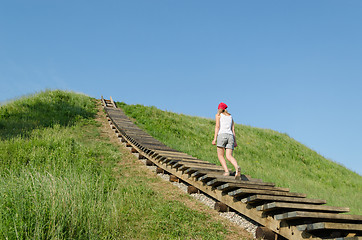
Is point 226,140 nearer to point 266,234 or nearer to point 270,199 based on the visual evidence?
point 270,199

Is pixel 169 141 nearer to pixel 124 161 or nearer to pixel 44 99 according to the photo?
pixel 124 161

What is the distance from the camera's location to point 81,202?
466 centimetres

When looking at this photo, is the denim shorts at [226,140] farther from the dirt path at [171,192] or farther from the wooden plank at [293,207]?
the wooden plank at [293,207]

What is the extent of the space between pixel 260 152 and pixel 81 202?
14869 mm

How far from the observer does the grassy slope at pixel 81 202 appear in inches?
154

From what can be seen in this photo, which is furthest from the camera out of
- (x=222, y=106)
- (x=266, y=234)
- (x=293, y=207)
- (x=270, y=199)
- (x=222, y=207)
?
(x=222, y=106)

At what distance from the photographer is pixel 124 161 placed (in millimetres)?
10094

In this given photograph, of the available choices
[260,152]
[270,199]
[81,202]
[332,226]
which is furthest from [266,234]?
[260,152]

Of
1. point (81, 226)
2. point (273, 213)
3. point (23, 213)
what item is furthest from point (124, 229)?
point (273, 213)

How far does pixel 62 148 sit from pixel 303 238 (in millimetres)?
8475

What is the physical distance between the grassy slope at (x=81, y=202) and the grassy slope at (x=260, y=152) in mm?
5505

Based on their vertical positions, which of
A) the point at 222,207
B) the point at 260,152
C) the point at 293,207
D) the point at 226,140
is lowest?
the point at 222,207

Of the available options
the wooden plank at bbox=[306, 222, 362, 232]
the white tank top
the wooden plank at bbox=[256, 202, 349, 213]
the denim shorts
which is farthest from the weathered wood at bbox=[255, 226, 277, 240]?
the white tank top

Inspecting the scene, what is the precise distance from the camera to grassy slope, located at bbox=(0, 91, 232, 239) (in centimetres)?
392
